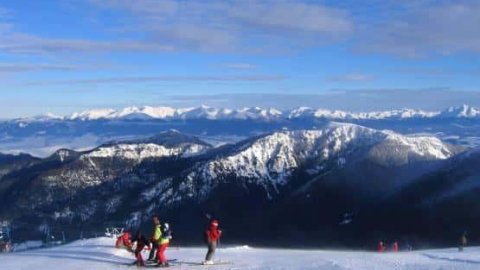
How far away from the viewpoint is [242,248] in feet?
161

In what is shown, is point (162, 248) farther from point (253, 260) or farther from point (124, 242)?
point (124, 242)

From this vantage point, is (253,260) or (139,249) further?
(253,260)

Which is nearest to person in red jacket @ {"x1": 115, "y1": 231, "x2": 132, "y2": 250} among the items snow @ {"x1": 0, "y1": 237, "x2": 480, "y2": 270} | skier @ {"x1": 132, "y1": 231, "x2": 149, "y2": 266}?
snow @ {"x1": 0, "y1": 237, "x2": 480, "y2": 270}

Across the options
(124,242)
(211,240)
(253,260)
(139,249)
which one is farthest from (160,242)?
(124,242)

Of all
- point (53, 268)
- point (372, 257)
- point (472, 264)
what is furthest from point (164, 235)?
point (472, 264)

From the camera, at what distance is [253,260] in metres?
41.8

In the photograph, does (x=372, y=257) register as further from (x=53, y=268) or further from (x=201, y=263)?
(x=53, y=268)

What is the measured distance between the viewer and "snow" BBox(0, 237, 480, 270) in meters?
38.0

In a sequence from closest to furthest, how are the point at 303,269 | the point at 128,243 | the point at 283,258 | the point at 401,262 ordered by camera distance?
the point at 303,269
the point at 401,262
the point at 283,258
the point at 128,243

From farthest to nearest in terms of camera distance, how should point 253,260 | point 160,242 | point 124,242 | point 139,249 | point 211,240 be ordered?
point 124,242 < point 253,260 < point 211,240 < point 139,249 < point 160,242

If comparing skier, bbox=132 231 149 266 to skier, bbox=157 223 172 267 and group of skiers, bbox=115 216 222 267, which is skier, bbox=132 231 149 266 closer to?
group of skiers, bbox=115 216 222 267

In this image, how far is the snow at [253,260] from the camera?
37969 millimetres

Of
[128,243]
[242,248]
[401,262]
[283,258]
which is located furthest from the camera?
[242,248]

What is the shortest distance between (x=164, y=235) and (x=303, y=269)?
8285 millimetres
